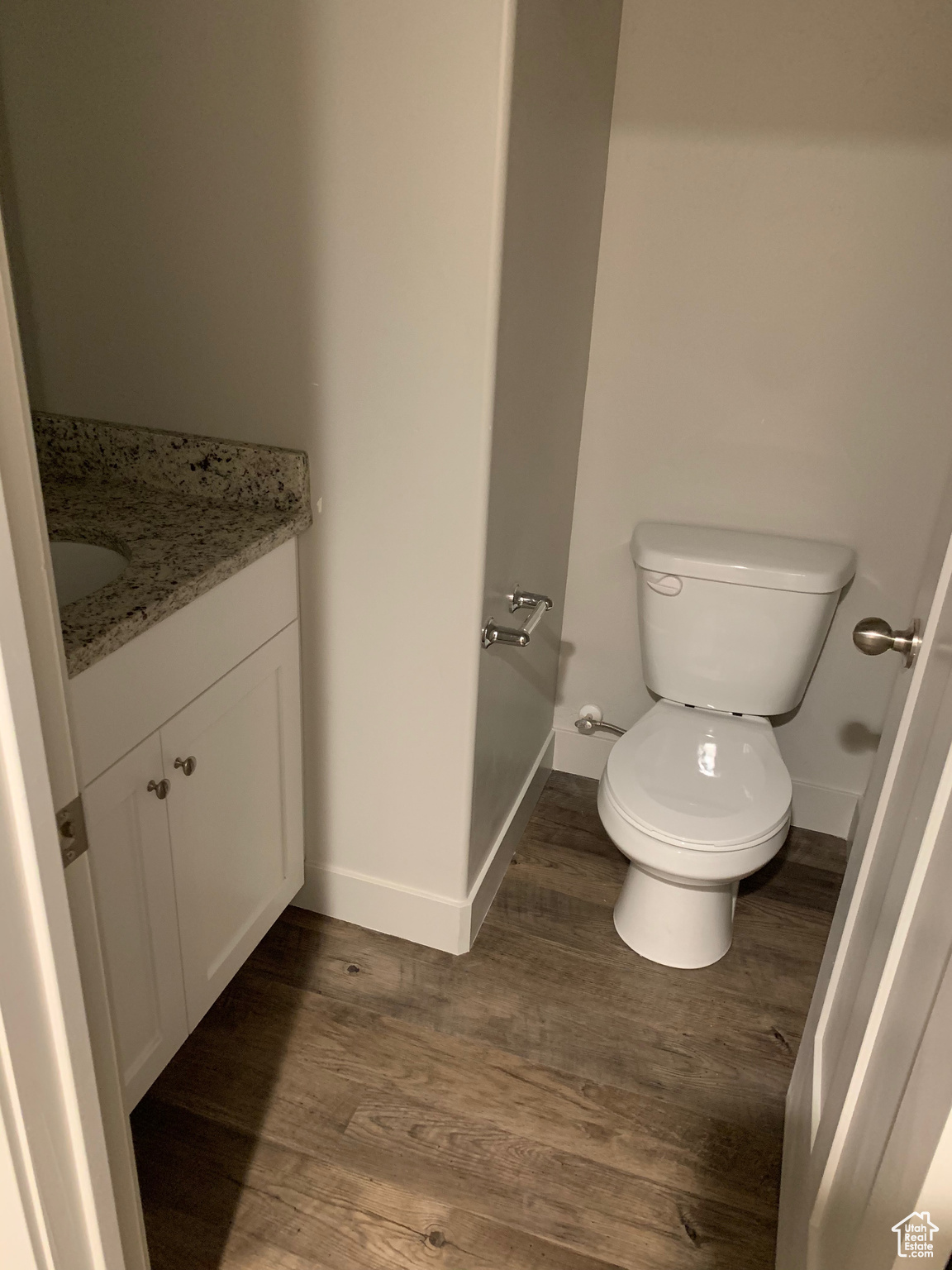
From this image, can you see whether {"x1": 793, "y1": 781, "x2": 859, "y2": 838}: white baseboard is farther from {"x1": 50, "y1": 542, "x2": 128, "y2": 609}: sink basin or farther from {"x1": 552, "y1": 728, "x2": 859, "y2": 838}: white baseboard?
{"x1": 50, "y1": 542, "x2": 128, "y2": 609}: sink basin

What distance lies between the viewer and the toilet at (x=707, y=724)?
67.6 inches

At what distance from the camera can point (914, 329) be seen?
70.8 inches

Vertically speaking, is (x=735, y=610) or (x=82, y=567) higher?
(x=82, y=567)

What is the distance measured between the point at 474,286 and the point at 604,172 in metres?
0.71

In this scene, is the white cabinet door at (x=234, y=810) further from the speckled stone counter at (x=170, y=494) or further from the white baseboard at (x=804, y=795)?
the white baseboard at (x=804, y=795)

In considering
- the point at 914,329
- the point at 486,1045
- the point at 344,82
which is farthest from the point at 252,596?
the point at 914,329

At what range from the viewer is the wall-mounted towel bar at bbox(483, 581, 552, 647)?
1.63 m

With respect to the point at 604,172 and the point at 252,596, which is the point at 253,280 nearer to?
the point at 252,596

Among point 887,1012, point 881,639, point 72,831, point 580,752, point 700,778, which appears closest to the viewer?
point 72,831

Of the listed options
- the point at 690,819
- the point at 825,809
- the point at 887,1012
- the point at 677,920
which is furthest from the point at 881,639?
the point at 825,809

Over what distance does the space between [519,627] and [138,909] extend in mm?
866

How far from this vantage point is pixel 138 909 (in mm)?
1252

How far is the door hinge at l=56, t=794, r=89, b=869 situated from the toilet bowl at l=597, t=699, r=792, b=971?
1.19 meters

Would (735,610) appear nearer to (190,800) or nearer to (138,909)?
(190,800)
